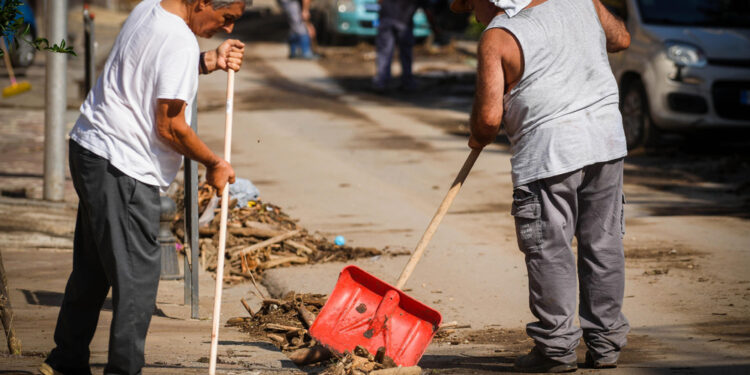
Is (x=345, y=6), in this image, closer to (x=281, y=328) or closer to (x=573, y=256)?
(x=281, y=328)

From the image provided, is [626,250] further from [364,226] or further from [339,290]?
[339,290]

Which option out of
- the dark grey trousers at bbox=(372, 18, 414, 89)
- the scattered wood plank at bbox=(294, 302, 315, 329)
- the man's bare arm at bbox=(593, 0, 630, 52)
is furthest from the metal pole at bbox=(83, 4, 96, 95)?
the dark grey trousers at bbox=(372, 18, 414, 89)

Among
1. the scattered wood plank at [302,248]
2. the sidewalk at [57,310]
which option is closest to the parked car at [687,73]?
the scattered wood plank at [302,248]

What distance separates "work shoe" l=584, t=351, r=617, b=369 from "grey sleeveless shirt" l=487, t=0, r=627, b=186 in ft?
2.90

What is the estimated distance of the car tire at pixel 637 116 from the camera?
11.7 meters

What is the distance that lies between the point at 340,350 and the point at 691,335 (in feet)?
6.02

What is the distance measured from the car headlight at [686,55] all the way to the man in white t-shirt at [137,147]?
8.19 metres

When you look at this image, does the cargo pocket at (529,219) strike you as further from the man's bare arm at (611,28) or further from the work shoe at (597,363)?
the man's bare arm at (611,28)

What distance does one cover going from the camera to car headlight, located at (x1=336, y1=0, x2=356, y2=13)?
21.3 meters

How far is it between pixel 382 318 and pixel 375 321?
4cm

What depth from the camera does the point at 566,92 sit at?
14.6 feet

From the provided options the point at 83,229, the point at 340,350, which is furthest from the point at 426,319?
the point at 83,229

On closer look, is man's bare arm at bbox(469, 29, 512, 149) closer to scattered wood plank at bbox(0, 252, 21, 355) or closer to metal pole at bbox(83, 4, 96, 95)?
scattered wood plank at bbox(0, 252, 21, 355)

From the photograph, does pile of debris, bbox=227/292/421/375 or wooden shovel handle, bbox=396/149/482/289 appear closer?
pile of debris, bbox=227/292/421/375
